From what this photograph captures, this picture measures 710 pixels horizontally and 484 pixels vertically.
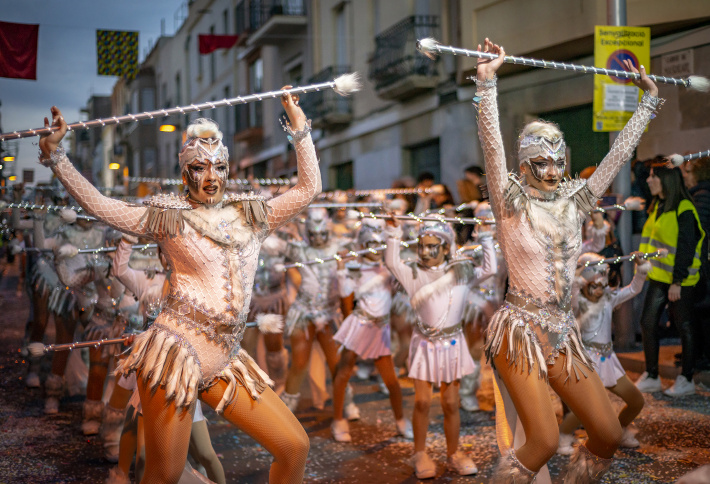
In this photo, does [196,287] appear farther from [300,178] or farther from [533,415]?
[533,415]

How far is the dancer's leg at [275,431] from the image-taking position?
137 inches

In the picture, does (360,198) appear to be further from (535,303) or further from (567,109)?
(535,303)

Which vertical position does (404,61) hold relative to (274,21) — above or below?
below

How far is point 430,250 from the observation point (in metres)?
5.96

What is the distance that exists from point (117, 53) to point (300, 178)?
10.7 metres

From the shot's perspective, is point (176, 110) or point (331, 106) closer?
point (176, 110)

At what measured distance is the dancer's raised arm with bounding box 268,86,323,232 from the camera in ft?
12.2

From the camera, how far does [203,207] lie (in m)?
3.71

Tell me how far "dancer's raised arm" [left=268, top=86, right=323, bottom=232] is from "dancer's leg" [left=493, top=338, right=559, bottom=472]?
1351 mm

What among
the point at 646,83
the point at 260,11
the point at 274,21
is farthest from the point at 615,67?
the point at 260,11

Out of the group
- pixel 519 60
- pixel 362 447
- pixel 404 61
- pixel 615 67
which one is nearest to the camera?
pixel 519 60

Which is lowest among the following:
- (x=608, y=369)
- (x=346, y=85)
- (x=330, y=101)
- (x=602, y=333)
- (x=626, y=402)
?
(x=626, y=402)

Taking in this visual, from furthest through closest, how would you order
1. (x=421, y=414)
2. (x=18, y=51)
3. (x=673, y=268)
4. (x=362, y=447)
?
(x=18, y=51)
(x=673, y=268)
(x=362, y=447)
(x=421, y=414)

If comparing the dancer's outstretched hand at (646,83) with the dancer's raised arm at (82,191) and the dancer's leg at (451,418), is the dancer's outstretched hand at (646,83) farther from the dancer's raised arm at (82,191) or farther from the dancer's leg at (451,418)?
the dancer's raised arm at (82,191)
